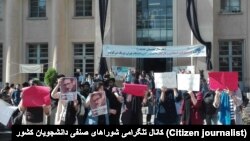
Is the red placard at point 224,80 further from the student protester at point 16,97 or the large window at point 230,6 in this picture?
the large window at point 230,6

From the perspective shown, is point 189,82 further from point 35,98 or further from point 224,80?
point 35,98

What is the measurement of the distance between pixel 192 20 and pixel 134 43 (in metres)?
3.73

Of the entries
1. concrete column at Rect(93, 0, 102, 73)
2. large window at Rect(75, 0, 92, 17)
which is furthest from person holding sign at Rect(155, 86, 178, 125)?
large window at Rect(75, 0, 92, 17)

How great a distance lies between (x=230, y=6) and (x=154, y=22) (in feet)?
15.2

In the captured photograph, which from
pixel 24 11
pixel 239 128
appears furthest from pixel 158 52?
pixel 239 128

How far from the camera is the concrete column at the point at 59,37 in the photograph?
34.4m

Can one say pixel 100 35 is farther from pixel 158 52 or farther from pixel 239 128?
pixel 239 128

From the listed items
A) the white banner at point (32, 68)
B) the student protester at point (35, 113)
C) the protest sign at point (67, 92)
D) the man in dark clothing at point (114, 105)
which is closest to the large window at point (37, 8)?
the white banner at point (32, 68)

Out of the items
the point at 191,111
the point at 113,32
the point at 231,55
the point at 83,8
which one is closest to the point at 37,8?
the point at 83,8

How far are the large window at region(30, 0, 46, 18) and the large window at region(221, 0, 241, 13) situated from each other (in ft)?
36.1

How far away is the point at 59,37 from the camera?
34.5m

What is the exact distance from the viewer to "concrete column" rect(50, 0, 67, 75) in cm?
3438

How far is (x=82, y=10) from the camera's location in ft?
118

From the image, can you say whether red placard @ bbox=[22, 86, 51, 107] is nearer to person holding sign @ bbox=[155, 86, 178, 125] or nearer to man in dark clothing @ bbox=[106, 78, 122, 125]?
man in dark clothing @ bbox=[106, 78, 122, 125]
